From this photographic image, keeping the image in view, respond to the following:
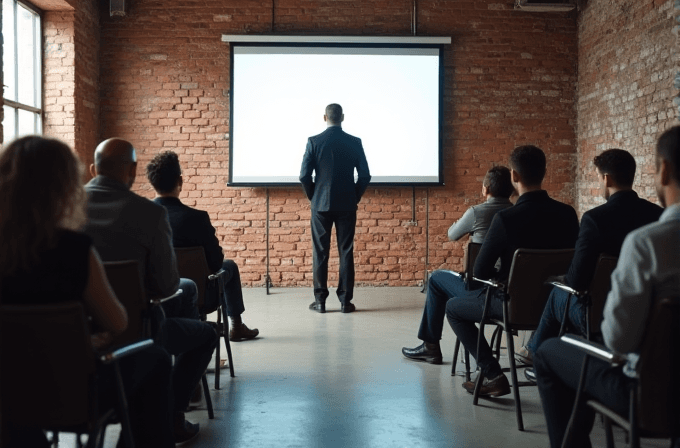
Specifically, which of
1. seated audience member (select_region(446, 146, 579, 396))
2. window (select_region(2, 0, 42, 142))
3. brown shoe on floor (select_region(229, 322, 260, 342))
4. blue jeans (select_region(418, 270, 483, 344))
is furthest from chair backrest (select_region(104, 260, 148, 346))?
window (select_region(2, 0, 42, 142))

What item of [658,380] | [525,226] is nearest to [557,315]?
[525,226]

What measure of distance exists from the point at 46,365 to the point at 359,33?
21.2ft

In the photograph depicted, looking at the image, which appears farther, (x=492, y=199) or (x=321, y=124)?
(x=321, y=124)

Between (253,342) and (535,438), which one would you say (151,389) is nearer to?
(535,438)

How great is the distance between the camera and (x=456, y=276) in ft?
13.4

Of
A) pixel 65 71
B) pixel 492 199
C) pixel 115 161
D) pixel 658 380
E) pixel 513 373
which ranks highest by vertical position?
pixel 65 71

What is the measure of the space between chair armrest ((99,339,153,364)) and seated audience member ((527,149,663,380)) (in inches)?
69.5

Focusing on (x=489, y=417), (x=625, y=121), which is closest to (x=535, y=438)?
(x=489, y=417)

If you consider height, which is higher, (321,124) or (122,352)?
(321,124)

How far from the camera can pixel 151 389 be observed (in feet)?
7.42

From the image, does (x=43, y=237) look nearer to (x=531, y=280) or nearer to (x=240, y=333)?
(x=531, y=280)

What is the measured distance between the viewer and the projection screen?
25.0ft

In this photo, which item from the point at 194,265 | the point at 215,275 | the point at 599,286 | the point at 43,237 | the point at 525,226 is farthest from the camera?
the point at 215,275

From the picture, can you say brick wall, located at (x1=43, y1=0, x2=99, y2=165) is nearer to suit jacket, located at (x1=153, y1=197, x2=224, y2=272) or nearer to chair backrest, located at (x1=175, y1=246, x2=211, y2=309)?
suit jacket, located at (x1=153, y1=197, x2=224, y2=272)
